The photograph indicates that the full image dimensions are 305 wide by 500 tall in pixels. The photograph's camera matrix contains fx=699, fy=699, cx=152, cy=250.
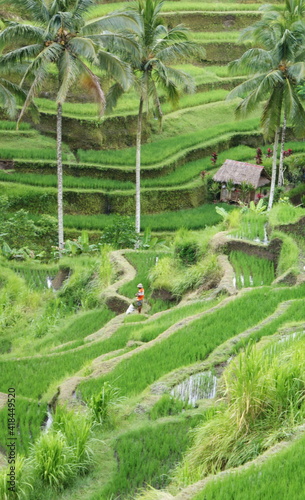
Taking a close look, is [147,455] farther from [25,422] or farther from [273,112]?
[273,112]

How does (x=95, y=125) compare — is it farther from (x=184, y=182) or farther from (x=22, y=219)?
(x=22, y=219)

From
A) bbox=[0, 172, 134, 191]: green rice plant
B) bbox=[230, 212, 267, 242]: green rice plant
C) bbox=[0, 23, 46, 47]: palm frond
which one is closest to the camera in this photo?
bbox=[230, 212, 267, 242]: green rice plant

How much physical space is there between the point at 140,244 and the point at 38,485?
1171 centimetres

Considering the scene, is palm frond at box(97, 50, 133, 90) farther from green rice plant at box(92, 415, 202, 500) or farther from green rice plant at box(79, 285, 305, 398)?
green rice plant at box(92, 415, 202, 500)

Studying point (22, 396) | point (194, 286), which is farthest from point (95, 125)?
point (22, 396)

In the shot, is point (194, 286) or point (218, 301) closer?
point (218, 301)

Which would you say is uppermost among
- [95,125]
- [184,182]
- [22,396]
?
[95,125]

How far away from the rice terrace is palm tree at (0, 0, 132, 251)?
0.05 metres

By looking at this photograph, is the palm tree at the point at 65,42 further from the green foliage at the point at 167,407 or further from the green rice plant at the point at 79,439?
the green rice plant at the point at 79,439

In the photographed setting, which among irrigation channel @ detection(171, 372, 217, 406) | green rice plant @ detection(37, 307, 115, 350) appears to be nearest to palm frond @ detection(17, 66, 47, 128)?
green rice plant @ detection(37, 307, 115, 350)

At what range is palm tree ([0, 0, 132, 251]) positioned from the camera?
1572cm

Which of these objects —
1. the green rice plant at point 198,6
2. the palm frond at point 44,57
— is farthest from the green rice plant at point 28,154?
the green rice plant at point 198,6

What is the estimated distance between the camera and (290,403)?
19.1 ft

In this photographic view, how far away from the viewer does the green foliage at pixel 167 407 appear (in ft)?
→ 22.3
